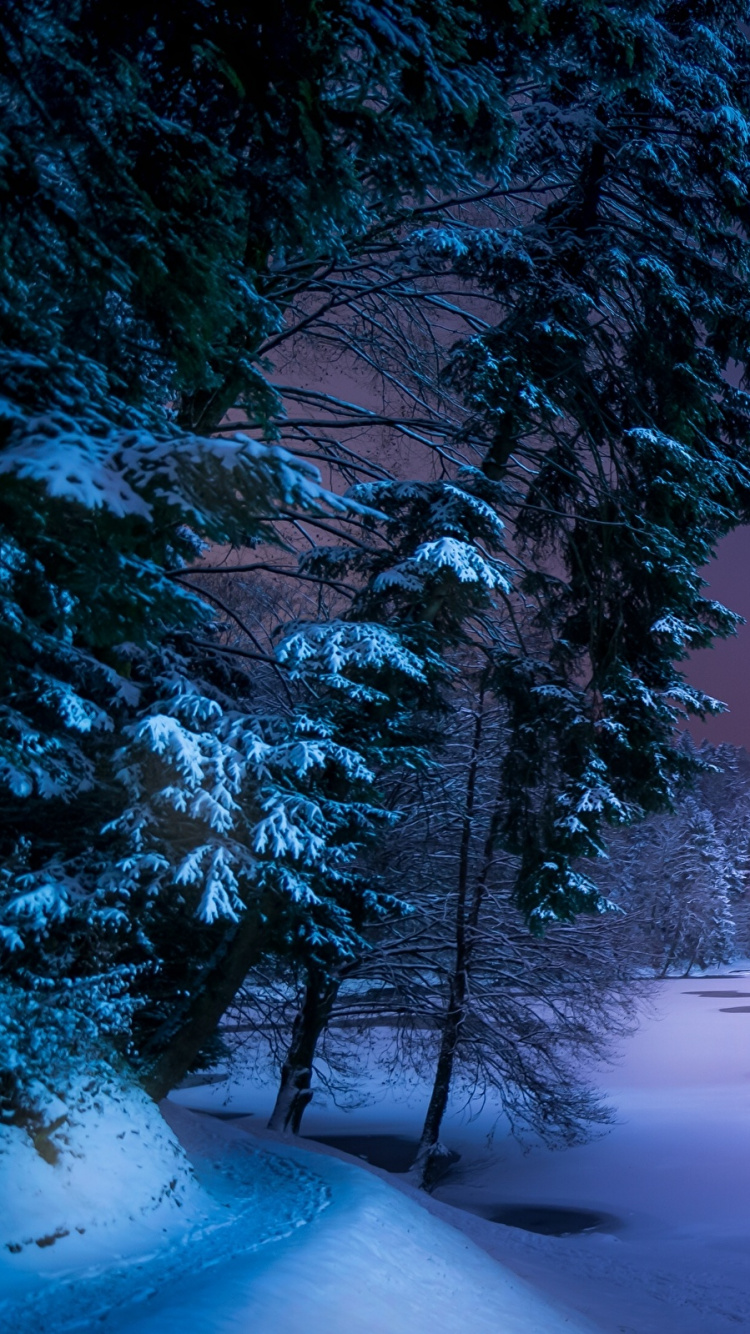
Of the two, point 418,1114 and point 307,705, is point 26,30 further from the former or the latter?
point 418,1114

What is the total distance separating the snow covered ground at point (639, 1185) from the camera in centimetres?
981

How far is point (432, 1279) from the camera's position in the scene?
6422mm

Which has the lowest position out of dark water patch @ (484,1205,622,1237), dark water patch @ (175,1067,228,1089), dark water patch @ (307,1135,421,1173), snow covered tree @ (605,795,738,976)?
dark water patch @ (484,1205,622,1237)

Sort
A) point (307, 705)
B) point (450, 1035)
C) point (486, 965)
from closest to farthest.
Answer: point (307, 705) < point (450, 1035) < point (486, 965)

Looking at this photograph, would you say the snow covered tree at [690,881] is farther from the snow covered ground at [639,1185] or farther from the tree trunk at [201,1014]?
the tree trunk at [201,1014]

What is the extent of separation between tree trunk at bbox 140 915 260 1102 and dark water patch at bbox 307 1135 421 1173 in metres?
10.1

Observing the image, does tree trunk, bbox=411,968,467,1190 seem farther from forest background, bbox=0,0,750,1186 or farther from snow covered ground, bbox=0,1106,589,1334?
snow covered ground, bbox=0,1106,589,1334

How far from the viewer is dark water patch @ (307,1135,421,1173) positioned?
701 inches

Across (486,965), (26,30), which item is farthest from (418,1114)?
(26,30)

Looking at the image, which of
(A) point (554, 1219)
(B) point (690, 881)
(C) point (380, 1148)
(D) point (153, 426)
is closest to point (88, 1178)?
(D) point (153, 426)

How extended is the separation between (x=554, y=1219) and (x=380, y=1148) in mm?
4565

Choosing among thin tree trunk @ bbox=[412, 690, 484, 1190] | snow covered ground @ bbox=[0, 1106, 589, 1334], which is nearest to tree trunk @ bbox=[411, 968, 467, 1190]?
thin tree trunk @ bbox=[412, 690, 484, 1190]

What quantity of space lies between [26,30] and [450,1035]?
1323 cm

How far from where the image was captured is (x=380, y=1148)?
744 inches
